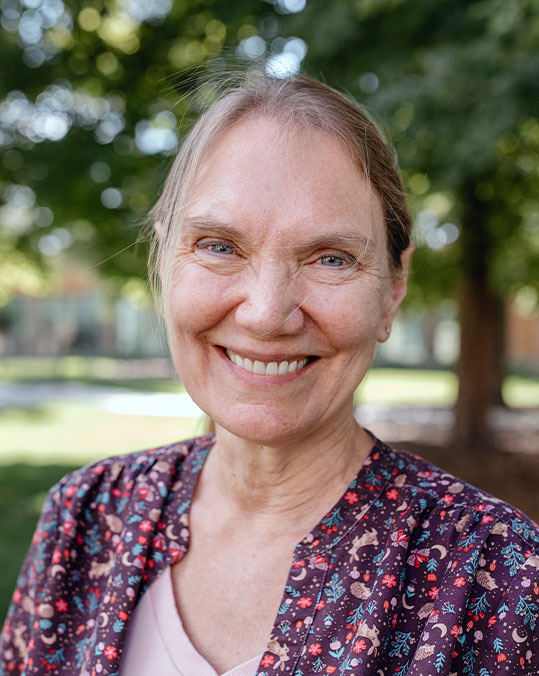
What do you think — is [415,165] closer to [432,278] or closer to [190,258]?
[190,258]

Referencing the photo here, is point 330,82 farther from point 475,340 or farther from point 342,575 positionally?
point 475,340

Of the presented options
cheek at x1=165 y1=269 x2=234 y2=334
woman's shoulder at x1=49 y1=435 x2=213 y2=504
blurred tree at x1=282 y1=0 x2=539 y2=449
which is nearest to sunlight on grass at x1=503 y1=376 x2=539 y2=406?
blurred tree at x1=282 y1=0 x2=539 y2=449

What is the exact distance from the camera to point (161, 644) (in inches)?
68.7

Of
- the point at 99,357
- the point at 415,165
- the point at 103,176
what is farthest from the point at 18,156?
the point at 99,357

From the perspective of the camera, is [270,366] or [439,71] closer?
[270,366]

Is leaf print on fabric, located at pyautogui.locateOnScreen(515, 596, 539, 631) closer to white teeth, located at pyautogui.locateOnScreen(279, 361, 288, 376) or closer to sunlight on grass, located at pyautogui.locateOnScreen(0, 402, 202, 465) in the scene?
white teeth, located at pyautogui.locateOnScreen(279, 361, 288, 376)

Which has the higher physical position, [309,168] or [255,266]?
[309,168]

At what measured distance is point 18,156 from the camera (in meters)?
7.99

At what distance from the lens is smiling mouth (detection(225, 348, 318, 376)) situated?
1.68m

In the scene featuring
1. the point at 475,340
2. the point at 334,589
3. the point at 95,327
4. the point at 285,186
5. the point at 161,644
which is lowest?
the point at 161,644

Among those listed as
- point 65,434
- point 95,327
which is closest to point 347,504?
point 65,434

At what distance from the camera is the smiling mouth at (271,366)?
1.68 meters

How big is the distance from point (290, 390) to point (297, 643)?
54 cm

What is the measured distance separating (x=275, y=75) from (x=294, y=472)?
1009 millimetres
